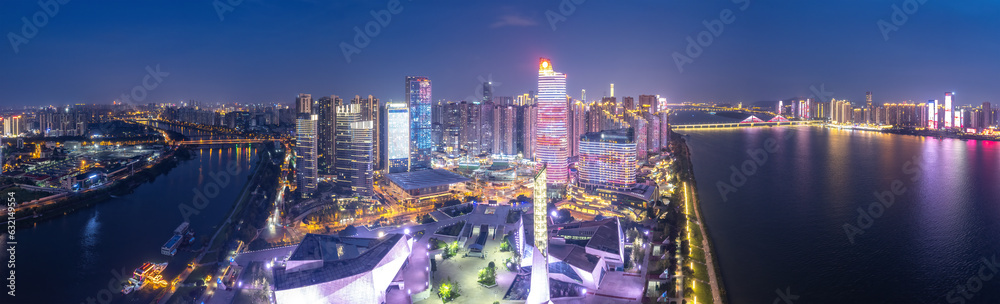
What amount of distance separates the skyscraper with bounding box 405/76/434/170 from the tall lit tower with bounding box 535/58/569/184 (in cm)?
479

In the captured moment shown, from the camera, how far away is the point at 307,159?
11344 millimetres

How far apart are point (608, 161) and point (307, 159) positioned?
660 centimetres

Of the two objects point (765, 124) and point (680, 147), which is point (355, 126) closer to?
→ point (680, 147)

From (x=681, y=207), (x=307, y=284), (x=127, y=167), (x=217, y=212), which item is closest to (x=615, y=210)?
(x=681, y=207)

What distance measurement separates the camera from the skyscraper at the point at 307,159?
37.0 feet

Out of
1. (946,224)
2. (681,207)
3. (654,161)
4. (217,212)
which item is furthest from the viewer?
(654,161)

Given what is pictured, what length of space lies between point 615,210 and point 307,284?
20.2 ft

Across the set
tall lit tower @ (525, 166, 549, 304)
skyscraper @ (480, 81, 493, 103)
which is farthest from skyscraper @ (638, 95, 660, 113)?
tall lit tower @ (525, 166, 549, 304)

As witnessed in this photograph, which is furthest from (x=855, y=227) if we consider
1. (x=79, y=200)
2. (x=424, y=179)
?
(x=79, y=200)

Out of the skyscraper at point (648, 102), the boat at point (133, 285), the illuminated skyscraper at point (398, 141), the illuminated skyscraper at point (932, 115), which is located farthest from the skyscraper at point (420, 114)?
the illuminated skyscraper at point (932, 115)

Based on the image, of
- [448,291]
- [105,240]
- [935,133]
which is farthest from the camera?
[935,133]

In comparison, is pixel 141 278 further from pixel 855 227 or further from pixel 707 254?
pixel 855 227

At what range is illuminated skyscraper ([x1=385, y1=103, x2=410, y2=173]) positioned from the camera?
44.4ft

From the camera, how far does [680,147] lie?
18.8 meters
